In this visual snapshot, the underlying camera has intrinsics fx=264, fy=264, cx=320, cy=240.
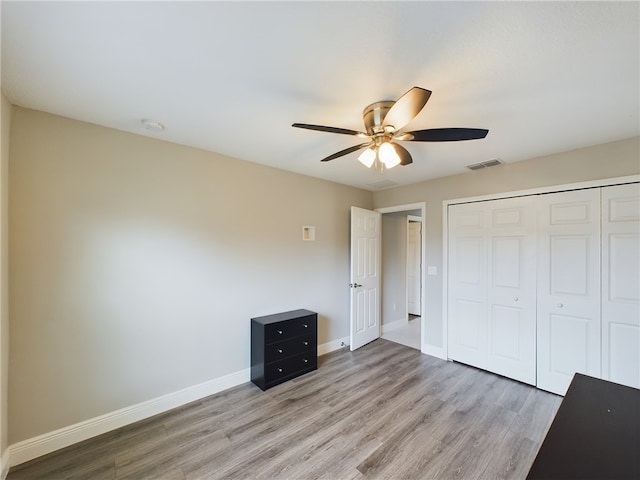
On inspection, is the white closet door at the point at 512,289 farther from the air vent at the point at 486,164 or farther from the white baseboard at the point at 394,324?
the white baseboard at the point at 394,324

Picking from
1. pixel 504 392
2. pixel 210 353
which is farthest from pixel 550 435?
pixel 210 353

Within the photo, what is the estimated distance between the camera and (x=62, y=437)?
1.96 metres

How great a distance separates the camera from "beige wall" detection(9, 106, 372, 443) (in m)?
1.88

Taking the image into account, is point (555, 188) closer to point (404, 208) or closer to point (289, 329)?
point (404, 208)

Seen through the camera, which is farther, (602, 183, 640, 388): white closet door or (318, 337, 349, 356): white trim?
(318, 337, 349, 356): white trim

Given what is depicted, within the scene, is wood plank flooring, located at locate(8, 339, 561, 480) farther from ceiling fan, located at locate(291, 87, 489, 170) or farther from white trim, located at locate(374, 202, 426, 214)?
white trim, located at locate(374, 202, 426, 214)

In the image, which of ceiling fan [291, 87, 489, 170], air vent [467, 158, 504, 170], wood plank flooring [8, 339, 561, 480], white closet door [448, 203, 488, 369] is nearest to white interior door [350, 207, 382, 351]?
wood plank flooring [8, 339, 561, 480]

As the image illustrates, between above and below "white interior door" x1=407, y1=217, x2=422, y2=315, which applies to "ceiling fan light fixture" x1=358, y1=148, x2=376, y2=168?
above

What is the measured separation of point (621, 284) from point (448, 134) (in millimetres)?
2305

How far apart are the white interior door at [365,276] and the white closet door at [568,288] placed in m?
2.04

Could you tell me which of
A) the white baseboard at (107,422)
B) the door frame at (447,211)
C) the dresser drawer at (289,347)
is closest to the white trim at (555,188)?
the door frame at (447,211)

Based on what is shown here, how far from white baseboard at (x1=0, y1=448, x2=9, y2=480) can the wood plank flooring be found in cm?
4

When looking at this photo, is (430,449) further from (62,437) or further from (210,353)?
(62,437)

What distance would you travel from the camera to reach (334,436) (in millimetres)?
2082
